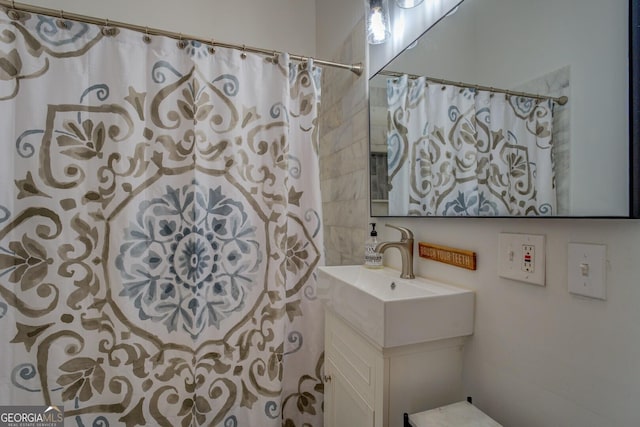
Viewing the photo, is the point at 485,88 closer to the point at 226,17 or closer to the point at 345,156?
the point at 345,156

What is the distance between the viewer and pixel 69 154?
3.59 feet

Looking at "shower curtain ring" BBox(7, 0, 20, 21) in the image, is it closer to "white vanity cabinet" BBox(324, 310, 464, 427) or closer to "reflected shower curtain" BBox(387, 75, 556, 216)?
"reflected shower curtain" BBox(387, 75, 556, 216)

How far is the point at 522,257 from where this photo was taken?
2.30 feet

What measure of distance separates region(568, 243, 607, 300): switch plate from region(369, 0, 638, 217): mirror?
0.23 feet

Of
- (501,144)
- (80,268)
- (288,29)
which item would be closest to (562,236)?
(501,144)

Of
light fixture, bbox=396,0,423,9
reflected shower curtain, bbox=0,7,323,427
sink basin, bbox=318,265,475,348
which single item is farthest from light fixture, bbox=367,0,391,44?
sink basin, bbox=318,265,475,348

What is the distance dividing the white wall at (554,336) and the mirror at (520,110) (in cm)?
5

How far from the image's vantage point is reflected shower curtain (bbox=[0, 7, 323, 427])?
1062 millimetres

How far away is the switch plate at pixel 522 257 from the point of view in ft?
2.19

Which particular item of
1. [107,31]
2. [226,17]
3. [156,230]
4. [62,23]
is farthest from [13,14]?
[226,17]

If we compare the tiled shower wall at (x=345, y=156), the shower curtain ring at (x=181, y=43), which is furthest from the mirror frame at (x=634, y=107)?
the shower curtain ring at (x=181, y=43)

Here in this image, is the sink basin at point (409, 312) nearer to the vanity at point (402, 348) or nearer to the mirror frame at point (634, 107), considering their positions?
the vanity at point (402, 348)

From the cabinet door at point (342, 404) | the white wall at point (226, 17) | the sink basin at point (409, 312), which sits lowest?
the cabinet door at point (342, 404)

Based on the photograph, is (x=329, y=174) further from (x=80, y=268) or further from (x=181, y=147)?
(x=80, y=268)
